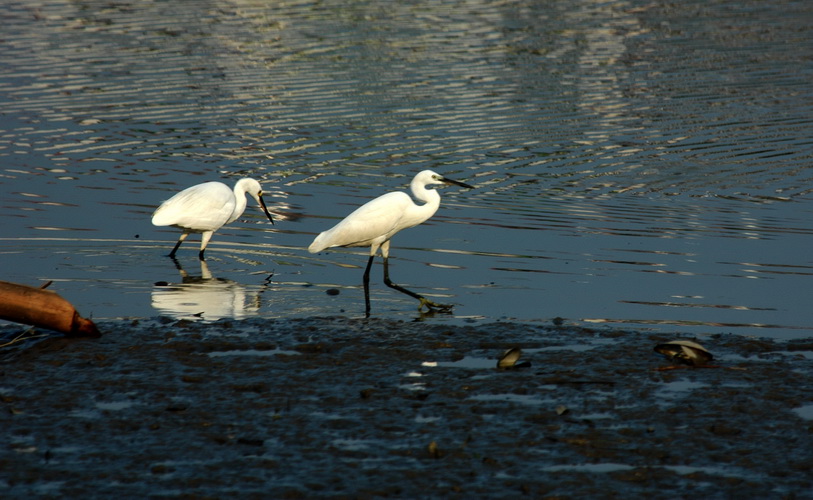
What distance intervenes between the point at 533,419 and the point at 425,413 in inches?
26.4

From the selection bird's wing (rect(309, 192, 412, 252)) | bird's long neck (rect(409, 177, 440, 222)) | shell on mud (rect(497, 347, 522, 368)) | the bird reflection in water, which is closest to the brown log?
the bird reflection in water

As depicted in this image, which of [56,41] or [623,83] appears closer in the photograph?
[623,83]

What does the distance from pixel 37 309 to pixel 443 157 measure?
1062cm

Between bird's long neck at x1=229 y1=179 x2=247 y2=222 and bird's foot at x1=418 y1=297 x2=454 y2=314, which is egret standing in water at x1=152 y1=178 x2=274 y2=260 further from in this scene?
bird's foot at x1=418 y1=297 x2=454 y2=314

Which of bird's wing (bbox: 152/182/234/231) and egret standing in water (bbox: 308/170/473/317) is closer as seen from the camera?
egret standing in water (bbox: 308/170/473/317)

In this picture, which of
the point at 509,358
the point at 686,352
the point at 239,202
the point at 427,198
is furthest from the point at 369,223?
the point at 686,352

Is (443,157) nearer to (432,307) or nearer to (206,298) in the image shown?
(206,298)

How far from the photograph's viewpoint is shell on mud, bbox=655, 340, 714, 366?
25.5 feet

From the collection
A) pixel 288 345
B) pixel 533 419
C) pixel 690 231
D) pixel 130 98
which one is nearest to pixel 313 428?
pixel 533 419

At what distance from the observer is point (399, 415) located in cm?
686

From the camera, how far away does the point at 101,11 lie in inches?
1535

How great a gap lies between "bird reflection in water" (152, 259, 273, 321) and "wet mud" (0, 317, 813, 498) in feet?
3.13

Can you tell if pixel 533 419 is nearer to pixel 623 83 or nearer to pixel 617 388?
pixel 617 388

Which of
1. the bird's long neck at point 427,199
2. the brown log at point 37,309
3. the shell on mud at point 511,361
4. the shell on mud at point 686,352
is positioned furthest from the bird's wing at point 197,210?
the shell on mud at point 686,352
